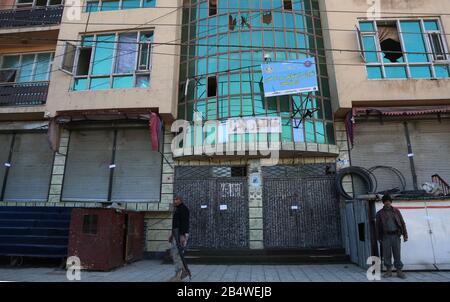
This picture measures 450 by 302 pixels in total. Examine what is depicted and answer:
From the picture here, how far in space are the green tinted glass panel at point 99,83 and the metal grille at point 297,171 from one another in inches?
266

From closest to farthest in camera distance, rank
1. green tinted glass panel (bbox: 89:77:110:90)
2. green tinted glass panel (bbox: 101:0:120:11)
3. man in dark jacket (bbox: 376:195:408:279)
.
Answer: man in dark jacket (bbox: 376:195:408:279) < green tinted glass panel (bbox: 89:77:110:90) < green tinted glass panel (bbox: 101:0:120:11)

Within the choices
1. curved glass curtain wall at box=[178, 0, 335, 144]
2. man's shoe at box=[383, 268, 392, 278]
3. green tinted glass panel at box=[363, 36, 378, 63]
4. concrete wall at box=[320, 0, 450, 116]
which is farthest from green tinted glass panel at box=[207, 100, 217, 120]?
man's shoe at box=[383, 268, 392, 278]

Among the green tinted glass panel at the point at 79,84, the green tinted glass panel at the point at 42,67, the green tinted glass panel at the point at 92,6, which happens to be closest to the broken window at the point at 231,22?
the green tinted glass panel at the point at 92,6

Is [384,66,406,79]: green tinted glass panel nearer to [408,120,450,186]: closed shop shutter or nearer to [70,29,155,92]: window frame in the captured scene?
[408,120,450,186]: closed shop shutter

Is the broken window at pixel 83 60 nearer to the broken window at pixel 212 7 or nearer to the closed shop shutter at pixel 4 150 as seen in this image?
the closed shop shutter at pixel 4 150

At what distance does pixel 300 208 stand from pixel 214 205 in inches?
118

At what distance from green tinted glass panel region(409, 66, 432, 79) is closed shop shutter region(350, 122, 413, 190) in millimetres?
1745

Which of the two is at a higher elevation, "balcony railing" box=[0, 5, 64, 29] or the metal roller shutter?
"balcony railing" box=[0, 5, 64, 29]

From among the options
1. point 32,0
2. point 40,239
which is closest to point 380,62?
point 40,239

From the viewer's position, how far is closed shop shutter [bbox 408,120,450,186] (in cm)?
1061

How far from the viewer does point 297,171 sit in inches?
433
